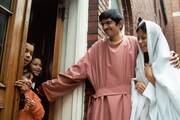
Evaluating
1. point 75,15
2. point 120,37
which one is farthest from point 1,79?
point 75,15

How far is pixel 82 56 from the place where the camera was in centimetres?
306

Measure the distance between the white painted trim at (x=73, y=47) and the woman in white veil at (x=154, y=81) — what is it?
0.66 meters

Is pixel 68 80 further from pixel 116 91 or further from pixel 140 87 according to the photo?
pixel 140 87

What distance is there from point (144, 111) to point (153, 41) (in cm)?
55

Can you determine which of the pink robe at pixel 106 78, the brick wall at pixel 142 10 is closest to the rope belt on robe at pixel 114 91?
the pink robe at pixel 106 78

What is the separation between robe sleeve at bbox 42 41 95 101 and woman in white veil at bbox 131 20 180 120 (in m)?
0.49

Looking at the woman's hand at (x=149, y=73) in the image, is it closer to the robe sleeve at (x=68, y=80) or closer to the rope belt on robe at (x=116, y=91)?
the rope belt on robe at (x=116, y=91)

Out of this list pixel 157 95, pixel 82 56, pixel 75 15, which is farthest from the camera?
pixel 75 15

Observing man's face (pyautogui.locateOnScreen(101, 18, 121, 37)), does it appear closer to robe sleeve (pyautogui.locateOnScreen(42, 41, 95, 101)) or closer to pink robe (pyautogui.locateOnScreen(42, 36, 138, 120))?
pink robe (pyautogui.locateOnScreen(42, 36, 138, 120))

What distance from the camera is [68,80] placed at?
2760mm

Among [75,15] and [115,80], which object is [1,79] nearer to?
[115,80]

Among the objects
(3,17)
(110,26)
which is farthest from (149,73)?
(3,17)

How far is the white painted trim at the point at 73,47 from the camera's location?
2.93 meters

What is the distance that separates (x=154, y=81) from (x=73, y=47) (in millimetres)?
1049
